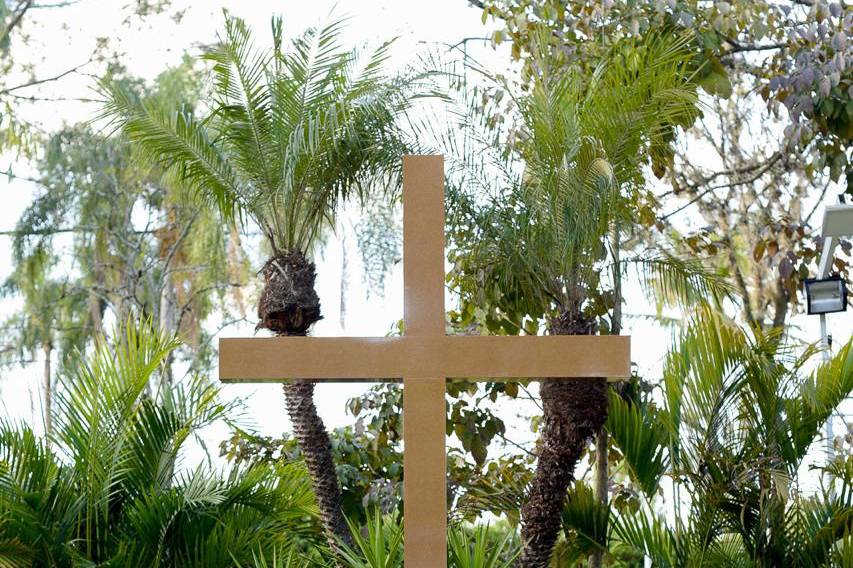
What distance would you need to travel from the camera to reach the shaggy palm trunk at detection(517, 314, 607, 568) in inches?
275

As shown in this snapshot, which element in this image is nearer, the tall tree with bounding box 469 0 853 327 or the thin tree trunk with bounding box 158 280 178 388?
the tall tree with bounding box 469 0 853 327

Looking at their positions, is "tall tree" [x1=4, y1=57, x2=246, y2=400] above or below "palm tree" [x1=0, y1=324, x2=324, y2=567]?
above

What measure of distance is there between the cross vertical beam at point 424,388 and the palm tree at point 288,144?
2.83 metres

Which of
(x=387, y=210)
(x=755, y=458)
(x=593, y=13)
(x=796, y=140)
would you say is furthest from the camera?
(x=387, y=210)

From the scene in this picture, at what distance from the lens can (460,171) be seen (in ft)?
24.7

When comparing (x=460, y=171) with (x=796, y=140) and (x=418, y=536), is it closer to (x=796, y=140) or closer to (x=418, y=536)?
(x=796, y=140)

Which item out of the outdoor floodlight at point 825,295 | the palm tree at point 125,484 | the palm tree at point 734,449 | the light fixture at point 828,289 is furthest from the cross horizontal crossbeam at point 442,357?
the outdoor floodlight at point 825,295

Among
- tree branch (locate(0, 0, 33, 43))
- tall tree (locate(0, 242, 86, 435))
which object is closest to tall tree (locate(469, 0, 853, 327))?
tree branch (locate(0, 0, 33, 43))

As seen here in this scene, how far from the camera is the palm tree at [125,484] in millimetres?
5746

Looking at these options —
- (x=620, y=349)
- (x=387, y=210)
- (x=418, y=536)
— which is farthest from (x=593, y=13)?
(x=387, y=210)

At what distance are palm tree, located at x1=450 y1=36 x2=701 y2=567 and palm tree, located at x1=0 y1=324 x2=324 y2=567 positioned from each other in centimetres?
182

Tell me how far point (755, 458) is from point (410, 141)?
2968mm

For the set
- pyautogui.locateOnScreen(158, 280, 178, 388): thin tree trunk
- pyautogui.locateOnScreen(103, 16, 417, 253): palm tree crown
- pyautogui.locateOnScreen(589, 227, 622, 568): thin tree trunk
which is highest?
pyautogui.locateOnScreen(103, 16, 417, 253): palm tree crown

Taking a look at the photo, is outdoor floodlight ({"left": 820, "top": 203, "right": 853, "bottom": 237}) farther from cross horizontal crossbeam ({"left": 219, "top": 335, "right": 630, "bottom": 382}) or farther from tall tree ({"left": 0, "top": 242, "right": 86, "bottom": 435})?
tall tree ({"left": 0, "top": 242, "right": 86, "bottom": 435})
